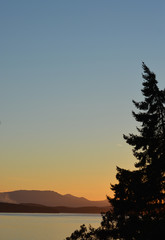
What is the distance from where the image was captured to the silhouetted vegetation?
68.4 feet

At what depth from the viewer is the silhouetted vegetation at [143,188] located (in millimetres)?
20844

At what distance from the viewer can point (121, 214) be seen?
22.2 metres

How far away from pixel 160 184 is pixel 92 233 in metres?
6.23

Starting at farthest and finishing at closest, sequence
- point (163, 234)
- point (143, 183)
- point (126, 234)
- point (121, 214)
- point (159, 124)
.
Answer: point (159, 124) → point (143, 183) → point (121, 214) → point (126, 234) → point (163, 234)

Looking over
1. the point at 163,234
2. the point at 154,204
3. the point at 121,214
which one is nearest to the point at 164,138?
the point at 154,204

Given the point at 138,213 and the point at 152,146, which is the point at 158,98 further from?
the point at 138,213

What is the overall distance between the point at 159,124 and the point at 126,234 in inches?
355

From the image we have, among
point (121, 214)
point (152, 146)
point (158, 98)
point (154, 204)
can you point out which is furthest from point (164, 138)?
point (121, 214)

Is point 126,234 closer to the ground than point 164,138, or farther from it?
closer to the ground

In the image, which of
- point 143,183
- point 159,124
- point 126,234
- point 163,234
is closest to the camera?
point 163,234

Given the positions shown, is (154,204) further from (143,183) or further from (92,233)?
(92,233)

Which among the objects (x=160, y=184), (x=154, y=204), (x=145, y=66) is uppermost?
(x=145, y=66)

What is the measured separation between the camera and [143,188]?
23516mm

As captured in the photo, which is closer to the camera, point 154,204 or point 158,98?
point 154,204
